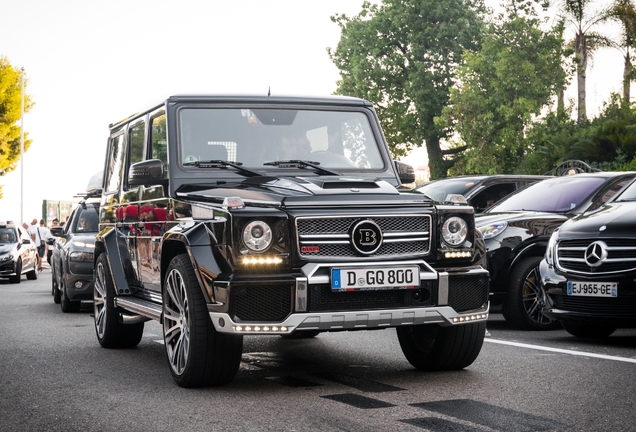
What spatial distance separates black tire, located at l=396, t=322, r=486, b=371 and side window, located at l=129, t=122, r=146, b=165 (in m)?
2.85

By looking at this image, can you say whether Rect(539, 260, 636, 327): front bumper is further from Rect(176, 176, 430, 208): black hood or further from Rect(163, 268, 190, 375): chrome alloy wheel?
Rect(163, 268, 190, 375): chrome alloy wheel

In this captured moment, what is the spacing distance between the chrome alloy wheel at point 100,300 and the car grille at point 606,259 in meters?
4.31

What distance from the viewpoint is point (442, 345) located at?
7102mm

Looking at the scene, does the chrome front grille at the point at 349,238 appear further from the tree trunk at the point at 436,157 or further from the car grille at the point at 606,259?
the tree trunk at the point at 436,157

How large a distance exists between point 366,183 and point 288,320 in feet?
4.29

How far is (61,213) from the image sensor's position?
42.8 meters

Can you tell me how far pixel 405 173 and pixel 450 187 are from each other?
6992 mm

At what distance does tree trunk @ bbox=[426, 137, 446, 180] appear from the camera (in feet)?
175

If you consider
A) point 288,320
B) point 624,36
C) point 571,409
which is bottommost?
point 571,409

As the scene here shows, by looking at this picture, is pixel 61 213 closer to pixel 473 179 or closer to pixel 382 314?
pixel 473 179

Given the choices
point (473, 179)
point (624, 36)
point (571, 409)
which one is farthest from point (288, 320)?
point (624, 36)

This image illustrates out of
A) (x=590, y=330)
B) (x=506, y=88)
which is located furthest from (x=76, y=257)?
(x=506, y=88)

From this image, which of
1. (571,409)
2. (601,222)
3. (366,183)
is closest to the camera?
(571,409)

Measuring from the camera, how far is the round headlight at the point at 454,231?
6.62 meters
